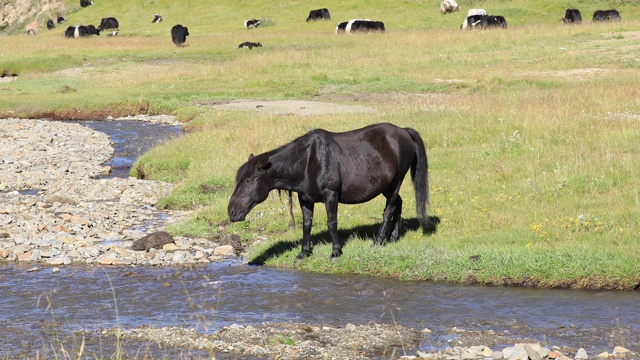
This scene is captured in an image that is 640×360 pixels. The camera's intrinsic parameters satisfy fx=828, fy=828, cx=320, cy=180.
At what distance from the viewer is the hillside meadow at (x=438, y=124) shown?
1209cm

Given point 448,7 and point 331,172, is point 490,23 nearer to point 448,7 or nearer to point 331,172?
point 448,7

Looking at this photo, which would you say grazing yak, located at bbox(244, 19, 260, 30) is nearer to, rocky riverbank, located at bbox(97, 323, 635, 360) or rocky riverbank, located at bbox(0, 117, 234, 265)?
rocky riverbank, located at bbox(0, 117, 234, 265)

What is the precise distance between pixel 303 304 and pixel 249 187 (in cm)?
195

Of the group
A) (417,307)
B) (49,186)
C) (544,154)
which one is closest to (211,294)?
(417,307)

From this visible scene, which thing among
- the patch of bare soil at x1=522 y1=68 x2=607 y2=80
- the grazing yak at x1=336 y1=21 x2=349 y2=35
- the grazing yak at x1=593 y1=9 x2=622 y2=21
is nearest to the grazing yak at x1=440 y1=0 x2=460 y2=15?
the grazing yak at x1=336 y1=21 x2=349 y2=35

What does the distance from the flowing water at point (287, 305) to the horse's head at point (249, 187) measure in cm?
105

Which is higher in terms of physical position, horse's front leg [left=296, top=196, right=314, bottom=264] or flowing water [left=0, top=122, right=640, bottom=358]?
horse's front leg [left=296, top=196, right=314, bottom=264]

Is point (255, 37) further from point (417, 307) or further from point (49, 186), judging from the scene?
point (417, 307)

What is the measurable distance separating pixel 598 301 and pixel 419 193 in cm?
344

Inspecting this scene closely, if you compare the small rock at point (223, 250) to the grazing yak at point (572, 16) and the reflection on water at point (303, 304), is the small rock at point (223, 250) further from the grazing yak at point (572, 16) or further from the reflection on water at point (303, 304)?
the grazing yak at point (572, 16)

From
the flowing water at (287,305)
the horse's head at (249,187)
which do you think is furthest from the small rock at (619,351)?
the horse's head at (249,187)

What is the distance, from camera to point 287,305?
420 inches

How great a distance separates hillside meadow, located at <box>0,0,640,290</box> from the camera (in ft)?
39.7

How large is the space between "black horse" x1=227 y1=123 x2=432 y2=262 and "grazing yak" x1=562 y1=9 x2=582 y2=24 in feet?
151
